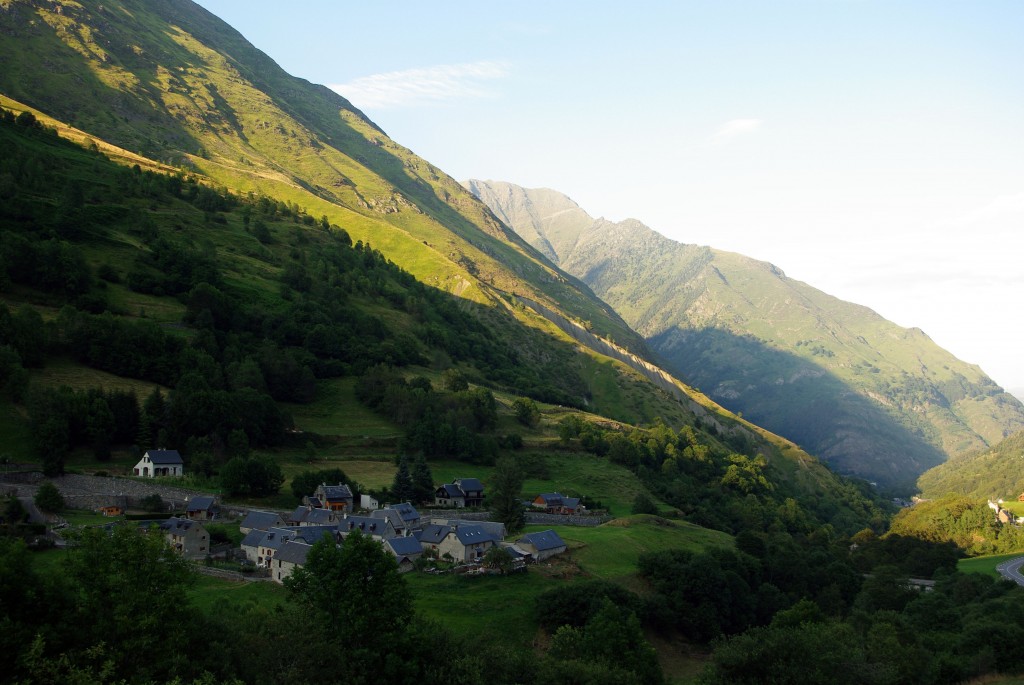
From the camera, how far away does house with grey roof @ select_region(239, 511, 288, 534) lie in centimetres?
7019

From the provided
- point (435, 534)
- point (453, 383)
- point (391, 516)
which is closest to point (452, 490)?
point (391, 516)

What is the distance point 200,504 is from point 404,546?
20.5 m

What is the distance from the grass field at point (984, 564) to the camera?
97.0m

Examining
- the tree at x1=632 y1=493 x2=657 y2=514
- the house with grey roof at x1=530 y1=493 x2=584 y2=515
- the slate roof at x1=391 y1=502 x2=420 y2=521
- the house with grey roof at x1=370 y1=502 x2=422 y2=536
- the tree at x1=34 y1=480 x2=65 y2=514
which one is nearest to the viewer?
the tree at x1=34 y1=480 x2=65 y2=514

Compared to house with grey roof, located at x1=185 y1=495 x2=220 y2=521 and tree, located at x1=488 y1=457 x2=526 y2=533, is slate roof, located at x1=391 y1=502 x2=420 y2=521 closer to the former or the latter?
tree, located at x1=488 y1=457 x2=526 y2=533

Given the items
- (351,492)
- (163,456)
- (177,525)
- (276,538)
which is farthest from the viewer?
(351,492)

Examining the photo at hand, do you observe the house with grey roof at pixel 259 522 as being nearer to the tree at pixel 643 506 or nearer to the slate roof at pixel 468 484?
the slate roof at pixel 468 484

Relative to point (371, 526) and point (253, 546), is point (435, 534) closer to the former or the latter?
point (371, 526)


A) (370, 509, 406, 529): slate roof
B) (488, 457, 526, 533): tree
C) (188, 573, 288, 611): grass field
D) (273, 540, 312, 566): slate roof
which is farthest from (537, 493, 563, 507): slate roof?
(188, 573, 288, 611): grass field

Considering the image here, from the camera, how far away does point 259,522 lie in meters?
70.6

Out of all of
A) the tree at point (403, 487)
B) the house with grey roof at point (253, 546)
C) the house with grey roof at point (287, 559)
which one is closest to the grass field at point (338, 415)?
the tree at point (403, 487)

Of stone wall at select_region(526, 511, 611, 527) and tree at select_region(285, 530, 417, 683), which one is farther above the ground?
tree at select_region(285, 530, 417, 683)

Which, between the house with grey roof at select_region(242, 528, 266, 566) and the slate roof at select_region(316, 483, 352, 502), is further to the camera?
the slate roof at select_region(316, 483, 352, 502)

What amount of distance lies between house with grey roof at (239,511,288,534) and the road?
2897 inches
